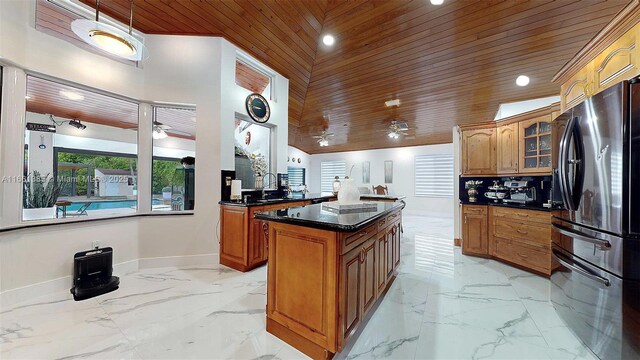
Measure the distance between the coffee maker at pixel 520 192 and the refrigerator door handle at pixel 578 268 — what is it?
165cm

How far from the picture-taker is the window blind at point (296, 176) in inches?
387

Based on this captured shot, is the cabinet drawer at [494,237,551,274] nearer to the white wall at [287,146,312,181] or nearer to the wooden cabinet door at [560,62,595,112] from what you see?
the wooden cabinet door at [560,62,595,112]

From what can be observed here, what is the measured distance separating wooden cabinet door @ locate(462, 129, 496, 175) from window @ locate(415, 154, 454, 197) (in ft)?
13.1

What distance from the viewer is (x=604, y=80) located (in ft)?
7.04

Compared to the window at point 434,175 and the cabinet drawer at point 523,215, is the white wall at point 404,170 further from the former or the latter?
the cabinet drawer at point 523,215

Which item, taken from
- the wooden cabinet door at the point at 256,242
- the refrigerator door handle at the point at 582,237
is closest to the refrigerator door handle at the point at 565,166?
the refrigerator door handle at the point at 582,237

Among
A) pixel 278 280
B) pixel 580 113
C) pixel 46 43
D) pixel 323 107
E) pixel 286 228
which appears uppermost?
pixel 323 107

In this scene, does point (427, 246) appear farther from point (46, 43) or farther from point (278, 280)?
point (46, 43)

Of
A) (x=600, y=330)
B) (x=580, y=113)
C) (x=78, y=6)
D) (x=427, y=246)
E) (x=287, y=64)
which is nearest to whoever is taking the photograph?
(x=600, y=330)

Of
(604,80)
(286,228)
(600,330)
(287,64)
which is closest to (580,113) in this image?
(604,80)

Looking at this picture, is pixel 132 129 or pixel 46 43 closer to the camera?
pixel 46 43

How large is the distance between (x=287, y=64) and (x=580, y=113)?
3833 mm

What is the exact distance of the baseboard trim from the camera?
2.20 m

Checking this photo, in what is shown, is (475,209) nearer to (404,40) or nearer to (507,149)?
(507,149)
